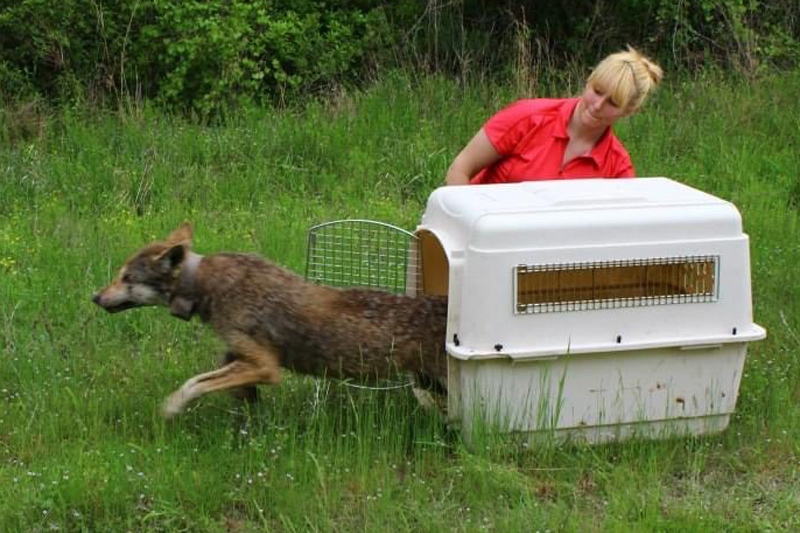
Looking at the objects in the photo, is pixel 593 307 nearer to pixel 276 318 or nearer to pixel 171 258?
pixel 276 318

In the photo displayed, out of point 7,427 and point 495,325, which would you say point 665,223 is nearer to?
point 495,325

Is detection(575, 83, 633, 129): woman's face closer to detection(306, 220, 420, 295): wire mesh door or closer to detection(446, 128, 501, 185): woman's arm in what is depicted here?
detection(446, 128, 501, 185): woman's arm

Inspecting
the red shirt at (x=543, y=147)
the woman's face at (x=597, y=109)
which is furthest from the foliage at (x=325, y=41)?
the woman's face at (x=597, y=109)

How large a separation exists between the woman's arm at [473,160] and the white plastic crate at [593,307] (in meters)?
0.78

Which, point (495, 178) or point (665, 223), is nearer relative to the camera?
point (665, 223)

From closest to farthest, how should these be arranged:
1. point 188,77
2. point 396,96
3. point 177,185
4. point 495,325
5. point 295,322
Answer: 1. point 495,325
2. point 295,322
3. point 177,185
4. point 396,96
5. point 188,77

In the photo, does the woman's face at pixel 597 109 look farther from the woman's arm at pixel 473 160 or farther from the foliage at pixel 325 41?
the foliage at pixel 325 41

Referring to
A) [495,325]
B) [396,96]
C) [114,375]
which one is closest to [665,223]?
[495,325]

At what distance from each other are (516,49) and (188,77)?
3252 millimetres

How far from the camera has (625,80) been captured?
5.54 metres

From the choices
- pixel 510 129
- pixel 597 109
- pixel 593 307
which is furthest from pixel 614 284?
pixel 510 129

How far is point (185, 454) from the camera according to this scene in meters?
4.83

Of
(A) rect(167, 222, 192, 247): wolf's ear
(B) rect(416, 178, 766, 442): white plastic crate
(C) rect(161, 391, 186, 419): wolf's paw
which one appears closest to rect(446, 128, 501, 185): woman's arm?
(B) rect(416, 178, 766, 442): white plastic crate

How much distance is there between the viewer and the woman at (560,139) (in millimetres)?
5656
